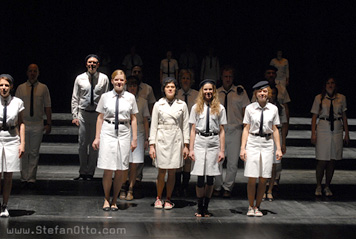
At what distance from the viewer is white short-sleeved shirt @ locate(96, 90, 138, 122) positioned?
802 centimetres

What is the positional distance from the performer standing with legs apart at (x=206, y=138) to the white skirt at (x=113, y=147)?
80 cm

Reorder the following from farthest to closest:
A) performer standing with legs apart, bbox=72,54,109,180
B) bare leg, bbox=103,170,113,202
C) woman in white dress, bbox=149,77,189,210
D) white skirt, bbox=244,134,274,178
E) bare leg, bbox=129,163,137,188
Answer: performer standing with legs apart, bbox=72,54,109,180 < bare leg, bbox=129,163,137,188 < woman in white dress, bbox=149,77,189,210 < bare leg, bbox=103,170,113,202 < white skirt, bbox=244,134,274,178

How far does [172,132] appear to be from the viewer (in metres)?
8.30

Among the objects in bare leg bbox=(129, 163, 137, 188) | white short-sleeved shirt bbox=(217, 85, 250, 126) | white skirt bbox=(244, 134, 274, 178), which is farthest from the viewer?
Result: white short-sleeved shirt bbox=(217, 85, 250, 126)

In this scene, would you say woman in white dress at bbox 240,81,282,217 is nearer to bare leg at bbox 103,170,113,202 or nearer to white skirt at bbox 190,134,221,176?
white skirt at bbox 190,134,221,176

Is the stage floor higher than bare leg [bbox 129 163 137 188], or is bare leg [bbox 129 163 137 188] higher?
bare leg [bbox 129 163 137 188]

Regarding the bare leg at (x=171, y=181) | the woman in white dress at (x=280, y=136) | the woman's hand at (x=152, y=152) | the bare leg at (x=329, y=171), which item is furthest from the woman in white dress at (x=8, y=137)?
the bare leg at (x=329, y=171)

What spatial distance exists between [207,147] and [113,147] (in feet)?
3.57

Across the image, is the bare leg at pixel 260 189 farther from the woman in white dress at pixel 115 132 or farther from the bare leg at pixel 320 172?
the woman in white dress at pixel 115 132

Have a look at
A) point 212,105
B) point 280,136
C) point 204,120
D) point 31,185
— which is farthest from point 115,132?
point 280,136

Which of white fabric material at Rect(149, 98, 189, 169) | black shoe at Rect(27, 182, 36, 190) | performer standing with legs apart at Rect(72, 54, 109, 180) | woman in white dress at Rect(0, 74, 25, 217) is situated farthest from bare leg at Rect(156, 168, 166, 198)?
black shoe at Rect(27, 182, 36, 190)

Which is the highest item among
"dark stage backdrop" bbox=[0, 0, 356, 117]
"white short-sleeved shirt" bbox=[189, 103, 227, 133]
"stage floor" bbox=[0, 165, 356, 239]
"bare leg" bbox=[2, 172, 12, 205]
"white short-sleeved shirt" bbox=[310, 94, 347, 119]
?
"dark stage backdrop" bbox=[0, 0, 356, 117]

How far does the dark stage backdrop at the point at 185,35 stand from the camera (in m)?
17.0

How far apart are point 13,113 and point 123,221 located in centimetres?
172
